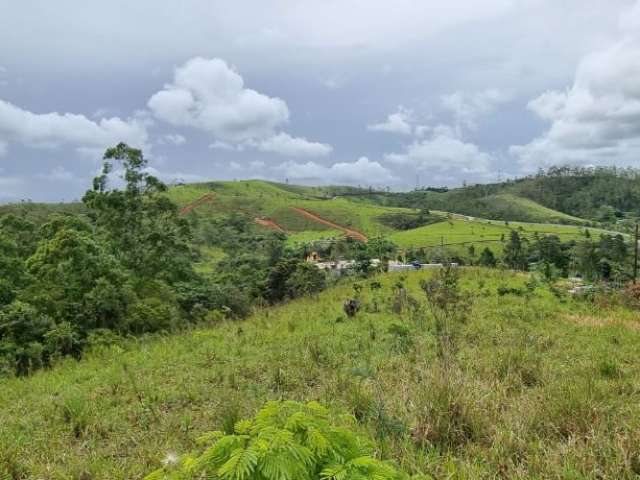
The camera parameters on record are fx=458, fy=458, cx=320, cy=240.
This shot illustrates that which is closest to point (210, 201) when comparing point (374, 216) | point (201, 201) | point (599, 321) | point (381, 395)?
point (201, 201)

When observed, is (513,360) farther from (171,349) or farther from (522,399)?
(171,349)

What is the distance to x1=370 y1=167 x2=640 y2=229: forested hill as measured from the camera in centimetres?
13350

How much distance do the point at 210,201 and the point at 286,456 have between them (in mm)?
125266

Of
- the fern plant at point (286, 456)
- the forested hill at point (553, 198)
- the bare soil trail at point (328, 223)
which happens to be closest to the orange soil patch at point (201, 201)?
the bare soil trail at point (328, 223)

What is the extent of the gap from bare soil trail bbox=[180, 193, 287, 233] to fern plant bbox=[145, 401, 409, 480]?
326ft

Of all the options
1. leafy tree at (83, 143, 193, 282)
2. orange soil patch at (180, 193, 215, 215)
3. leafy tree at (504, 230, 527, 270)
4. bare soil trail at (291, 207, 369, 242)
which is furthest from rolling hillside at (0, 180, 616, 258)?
leafy tree at (83, 143, 193, 282)

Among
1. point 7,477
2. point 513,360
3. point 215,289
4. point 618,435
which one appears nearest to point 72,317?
point 215,289

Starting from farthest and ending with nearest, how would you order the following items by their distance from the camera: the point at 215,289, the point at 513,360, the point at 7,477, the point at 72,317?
the point at 215,289 → the point at 72,317 → the point at 513,360 → the point at 7,477

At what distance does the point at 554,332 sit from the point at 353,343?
4147 millimetres

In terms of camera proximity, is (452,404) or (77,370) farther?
(77,370)

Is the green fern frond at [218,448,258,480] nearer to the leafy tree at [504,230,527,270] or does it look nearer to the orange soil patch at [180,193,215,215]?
the leafy tree at [504,230,527,270]

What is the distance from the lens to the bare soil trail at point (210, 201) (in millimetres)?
108488

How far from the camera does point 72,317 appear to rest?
15531mm

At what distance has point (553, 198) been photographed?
15562cm
